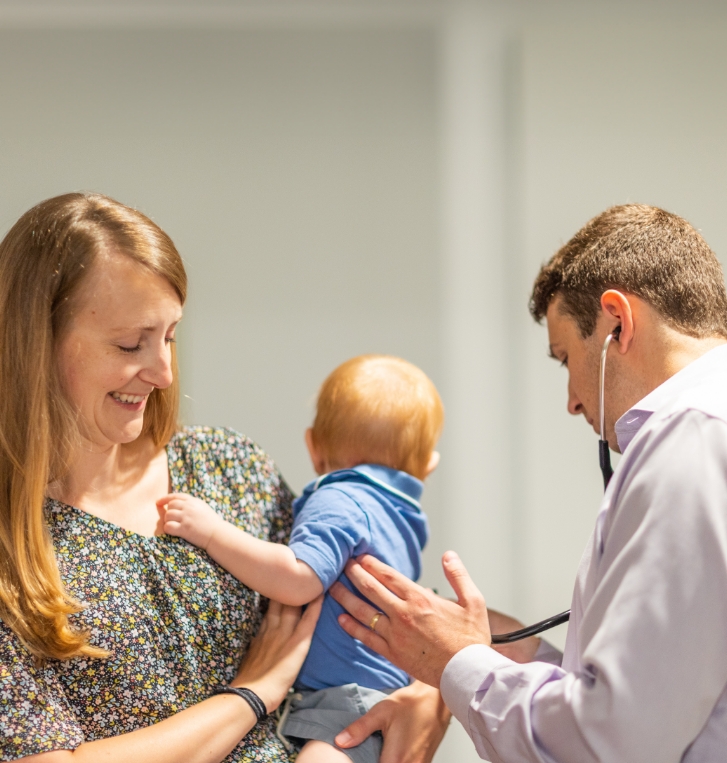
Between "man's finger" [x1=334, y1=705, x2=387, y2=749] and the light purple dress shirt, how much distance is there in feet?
1.43

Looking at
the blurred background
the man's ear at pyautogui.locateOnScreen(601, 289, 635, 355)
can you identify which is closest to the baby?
the man's ear at pyautogui.locateOnScreen(601, 289, 635, 355)

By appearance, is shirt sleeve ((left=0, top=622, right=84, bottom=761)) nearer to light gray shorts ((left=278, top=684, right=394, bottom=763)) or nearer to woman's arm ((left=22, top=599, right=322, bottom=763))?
woman's arm ((left=22, top=599, right=322, bottom=763))

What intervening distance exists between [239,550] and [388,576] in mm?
293

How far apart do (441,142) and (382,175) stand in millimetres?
206

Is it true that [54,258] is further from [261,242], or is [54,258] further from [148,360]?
[261,242]

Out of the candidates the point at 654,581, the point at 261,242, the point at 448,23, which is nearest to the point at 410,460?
the point at 654,581

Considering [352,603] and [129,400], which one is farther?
[352,603]

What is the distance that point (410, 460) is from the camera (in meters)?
1.78

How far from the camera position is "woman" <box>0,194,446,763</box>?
131cm

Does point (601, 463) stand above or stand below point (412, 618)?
above

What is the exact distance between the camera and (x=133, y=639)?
1.41 m

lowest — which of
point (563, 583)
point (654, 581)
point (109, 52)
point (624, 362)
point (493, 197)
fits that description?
point (563, 583)

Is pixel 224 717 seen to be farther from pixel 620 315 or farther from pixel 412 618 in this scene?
pixel 620 315

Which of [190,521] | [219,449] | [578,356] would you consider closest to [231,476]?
[219,449]
